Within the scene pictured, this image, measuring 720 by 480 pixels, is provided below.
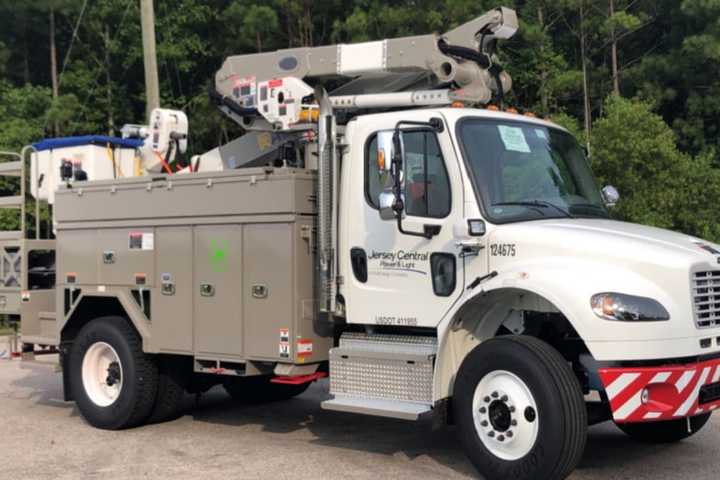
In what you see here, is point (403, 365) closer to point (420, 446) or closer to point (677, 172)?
point (420, 446)

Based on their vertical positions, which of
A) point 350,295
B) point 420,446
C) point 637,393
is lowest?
point 420,446

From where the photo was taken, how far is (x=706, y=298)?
256 inches

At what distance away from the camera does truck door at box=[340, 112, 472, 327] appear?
7.13 metres

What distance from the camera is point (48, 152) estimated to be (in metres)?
10.4

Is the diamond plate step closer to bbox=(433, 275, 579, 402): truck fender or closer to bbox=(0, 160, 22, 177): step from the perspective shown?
Answer: bbox=(433, 275, 579, 402): truck fender

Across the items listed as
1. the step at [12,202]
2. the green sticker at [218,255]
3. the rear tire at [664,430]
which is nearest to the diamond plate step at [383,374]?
the green sticker at [218,255]

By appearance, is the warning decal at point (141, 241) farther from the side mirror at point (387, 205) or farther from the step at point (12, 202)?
the side mirror at point (387, 205)

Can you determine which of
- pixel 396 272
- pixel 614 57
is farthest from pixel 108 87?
pixel 396 272

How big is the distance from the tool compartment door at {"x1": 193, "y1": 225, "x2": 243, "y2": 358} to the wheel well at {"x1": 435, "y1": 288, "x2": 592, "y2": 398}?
204 cm

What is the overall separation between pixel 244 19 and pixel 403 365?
2341cm

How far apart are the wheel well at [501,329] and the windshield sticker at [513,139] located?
125cm

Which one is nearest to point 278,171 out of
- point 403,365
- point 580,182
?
point 403,365

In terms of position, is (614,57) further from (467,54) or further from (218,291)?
(218,291)

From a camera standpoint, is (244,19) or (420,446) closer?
(420,446)
